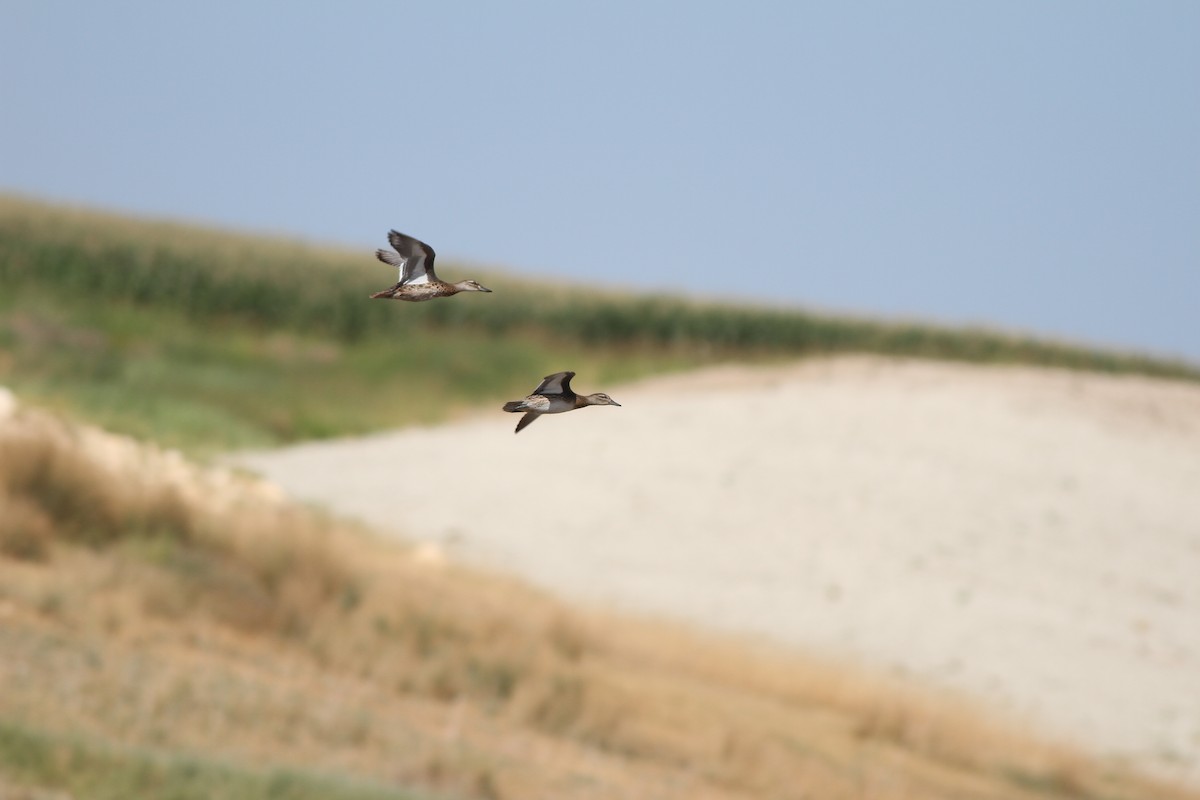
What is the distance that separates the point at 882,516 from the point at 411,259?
2384cm

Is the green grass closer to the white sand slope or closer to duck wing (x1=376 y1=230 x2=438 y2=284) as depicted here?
duck wing (x1=376 y1=230 x2=438 y2=284)

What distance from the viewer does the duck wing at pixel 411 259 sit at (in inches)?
77.7

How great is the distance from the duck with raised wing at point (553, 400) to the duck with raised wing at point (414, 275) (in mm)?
126

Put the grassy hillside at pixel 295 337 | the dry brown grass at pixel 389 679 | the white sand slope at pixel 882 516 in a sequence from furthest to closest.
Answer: the grassy hillside at pixel 295 337 → the white sand slope at pixel 882 516 → the dry brown grass at pixel 389 679

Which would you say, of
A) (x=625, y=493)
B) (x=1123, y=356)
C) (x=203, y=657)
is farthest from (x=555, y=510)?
(x=1123, y=356)

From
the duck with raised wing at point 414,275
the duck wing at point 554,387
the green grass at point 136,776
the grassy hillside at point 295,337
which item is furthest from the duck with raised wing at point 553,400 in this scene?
the grassy hillside at point 295,337

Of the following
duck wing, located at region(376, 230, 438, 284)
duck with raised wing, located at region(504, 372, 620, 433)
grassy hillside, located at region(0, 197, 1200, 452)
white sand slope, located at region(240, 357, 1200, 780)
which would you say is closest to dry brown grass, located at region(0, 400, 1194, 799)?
white sand slope, located at region(240, 357, 1200, 780)

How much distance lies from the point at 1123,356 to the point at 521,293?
13.0 meters

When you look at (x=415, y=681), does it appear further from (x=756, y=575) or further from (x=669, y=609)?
(x=756, y=575)

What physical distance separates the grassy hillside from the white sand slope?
5.42 feet

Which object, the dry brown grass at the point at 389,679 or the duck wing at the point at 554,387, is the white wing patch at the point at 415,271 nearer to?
the duck wing at the point at 554,387

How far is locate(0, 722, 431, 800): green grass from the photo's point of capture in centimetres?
980

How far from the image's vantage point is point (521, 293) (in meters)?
36.1

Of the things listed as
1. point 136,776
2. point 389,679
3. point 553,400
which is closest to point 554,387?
point 553,400
